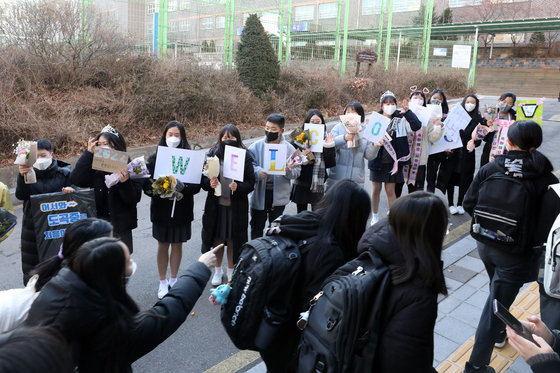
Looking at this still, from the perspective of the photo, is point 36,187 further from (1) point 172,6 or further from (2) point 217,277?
(1) point 172,6

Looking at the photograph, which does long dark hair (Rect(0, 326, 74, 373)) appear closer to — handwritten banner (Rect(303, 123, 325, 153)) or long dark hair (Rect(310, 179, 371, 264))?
long dark hair (Rect(310, 179, 371, 264))

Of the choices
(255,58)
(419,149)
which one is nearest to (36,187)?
(419,149)

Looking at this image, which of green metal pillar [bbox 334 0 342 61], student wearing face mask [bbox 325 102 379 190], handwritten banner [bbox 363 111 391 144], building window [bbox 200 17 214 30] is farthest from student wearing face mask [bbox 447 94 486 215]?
green metal pillar [bbox 334 0 342 61]


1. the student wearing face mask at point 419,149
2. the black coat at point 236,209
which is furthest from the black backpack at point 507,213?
the student wearing face mask at point 419,149

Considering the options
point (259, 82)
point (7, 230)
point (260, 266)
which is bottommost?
point (7, 230)

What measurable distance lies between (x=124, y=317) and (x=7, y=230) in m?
2.18

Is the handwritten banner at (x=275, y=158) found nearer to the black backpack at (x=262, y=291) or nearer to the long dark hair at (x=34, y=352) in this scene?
the black backpack at (x=262, y=291)

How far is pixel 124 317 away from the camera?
196 centimetres

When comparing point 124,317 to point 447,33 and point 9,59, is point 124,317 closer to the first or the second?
point 9,59

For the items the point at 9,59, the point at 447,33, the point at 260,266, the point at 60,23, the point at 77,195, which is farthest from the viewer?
the point at 447,33

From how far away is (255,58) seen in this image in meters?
14.8

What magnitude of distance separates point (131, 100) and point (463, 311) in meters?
9.86

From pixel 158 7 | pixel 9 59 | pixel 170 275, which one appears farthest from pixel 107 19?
pixel 170 275

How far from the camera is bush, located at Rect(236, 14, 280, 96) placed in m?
14.6
